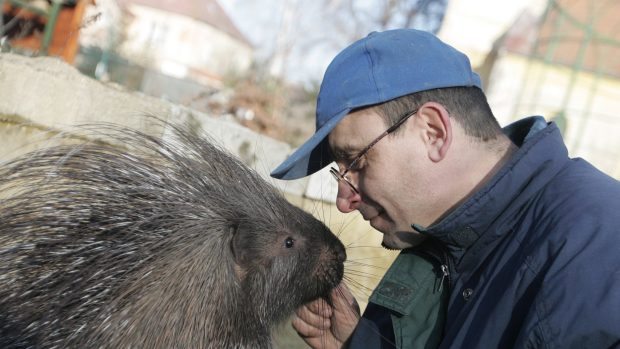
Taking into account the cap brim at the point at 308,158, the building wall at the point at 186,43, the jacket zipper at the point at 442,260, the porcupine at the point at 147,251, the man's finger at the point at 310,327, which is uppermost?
the building wall at the point at 186,43

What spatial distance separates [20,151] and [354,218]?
1.44 meters

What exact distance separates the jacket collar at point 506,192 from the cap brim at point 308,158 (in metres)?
0.37

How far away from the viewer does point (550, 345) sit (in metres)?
1.19

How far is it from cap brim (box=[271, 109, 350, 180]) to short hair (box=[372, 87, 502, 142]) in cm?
12

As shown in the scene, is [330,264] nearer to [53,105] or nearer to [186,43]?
[53,105]

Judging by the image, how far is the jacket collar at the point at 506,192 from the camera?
1.56 metres

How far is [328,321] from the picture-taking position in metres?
2.07

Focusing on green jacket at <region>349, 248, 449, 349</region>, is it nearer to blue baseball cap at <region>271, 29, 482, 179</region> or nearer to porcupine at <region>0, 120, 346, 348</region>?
porcupine at <region>0, 120, 346, 348</region>

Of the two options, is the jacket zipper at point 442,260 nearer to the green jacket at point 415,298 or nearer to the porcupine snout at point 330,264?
the green jacket at point 415,298

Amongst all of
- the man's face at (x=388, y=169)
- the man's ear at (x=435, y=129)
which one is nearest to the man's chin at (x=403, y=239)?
the man's face at (x=388, y=169)

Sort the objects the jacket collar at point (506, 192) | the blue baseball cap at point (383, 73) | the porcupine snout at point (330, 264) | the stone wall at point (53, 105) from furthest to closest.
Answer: the stone wall at point (53, 105) → the porcupine snout at point (330, 264) → the blue baseball cap at point (383, 73) → the jacket collar at point (506, 192)

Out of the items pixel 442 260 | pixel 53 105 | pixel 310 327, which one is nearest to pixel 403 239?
pixel 442 260

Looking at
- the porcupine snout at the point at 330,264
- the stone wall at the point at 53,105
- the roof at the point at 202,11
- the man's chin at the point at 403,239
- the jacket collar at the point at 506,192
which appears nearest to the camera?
the jacket collar at the point at 506,192

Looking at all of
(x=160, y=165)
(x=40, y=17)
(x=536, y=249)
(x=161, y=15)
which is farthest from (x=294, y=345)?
(x=161, y=15)
